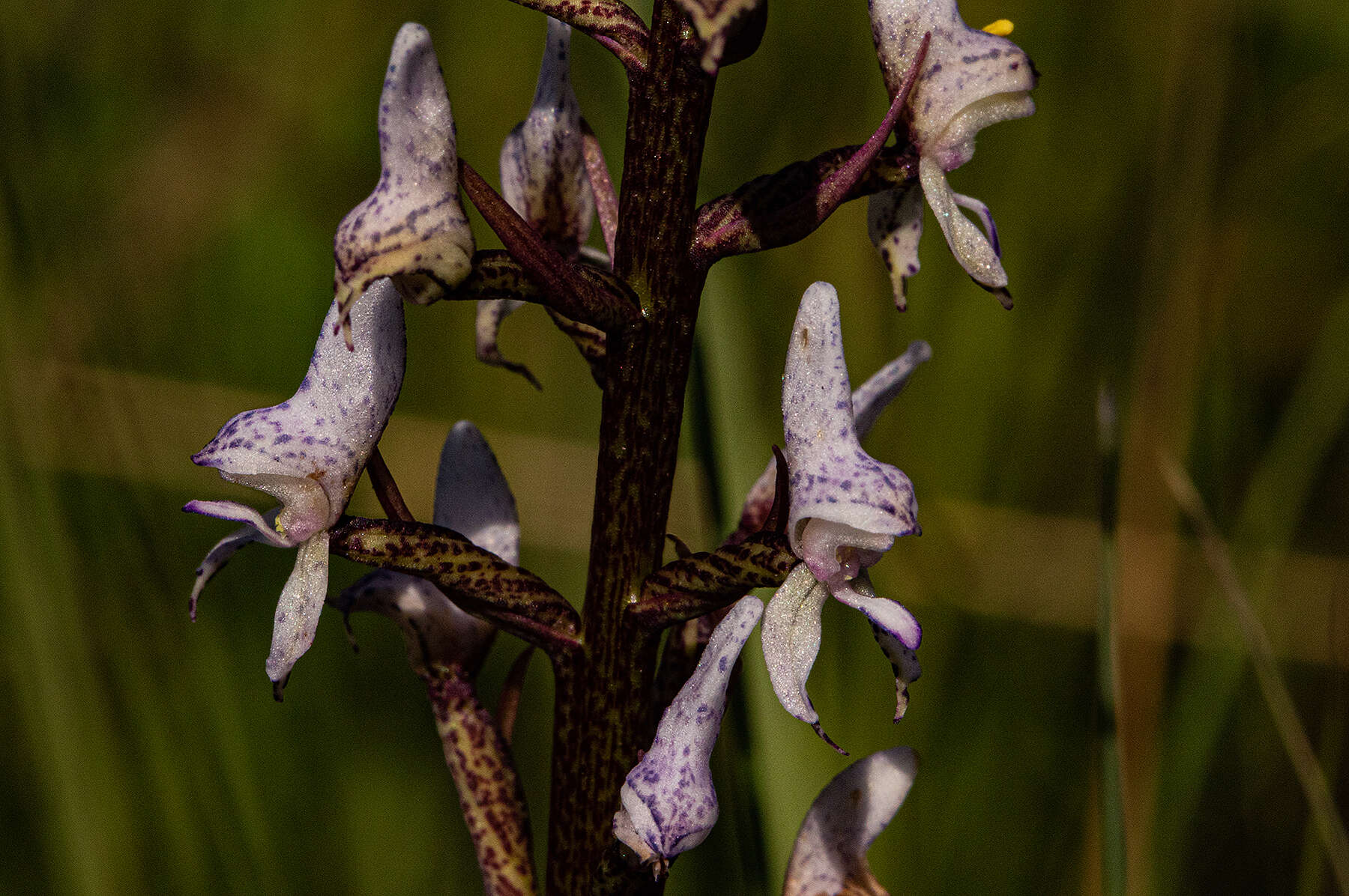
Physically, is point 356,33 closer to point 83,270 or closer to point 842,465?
point 83,270

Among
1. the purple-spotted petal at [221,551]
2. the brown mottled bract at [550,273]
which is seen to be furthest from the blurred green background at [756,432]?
the purple-spotted petal at [221,551]

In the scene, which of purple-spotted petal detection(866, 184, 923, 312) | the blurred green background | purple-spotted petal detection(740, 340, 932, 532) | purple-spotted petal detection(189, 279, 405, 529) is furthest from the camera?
the blurred green background

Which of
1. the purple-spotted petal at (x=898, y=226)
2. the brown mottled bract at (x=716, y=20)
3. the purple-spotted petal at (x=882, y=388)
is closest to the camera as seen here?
the brown mottled bract at (x=716, y=20)

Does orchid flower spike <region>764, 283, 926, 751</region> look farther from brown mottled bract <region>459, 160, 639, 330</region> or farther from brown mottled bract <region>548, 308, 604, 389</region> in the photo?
brown mottled bract <region>548, 308, 604, 389</region>

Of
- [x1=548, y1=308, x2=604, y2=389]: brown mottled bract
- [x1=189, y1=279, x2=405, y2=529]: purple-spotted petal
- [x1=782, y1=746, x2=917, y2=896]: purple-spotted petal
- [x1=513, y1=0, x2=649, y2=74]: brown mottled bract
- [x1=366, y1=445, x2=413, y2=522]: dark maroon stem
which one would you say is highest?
[x1=513, y1=0, x2=649, y2=74]: brown mottled bract

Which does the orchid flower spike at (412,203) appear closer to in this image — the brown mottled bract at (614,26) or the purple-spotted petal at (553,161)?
the brown mottled bract at (614,26)

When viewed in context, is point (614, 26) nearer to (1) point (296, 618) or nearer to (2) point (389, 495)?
(2) point (389, 495)

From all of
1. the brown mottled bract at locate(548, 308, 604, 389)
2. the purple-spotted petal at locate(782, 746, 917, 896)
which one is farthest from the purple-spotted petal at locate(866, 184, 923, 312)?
the purple-spotted petal at locate(782, 746, 917, 896)
